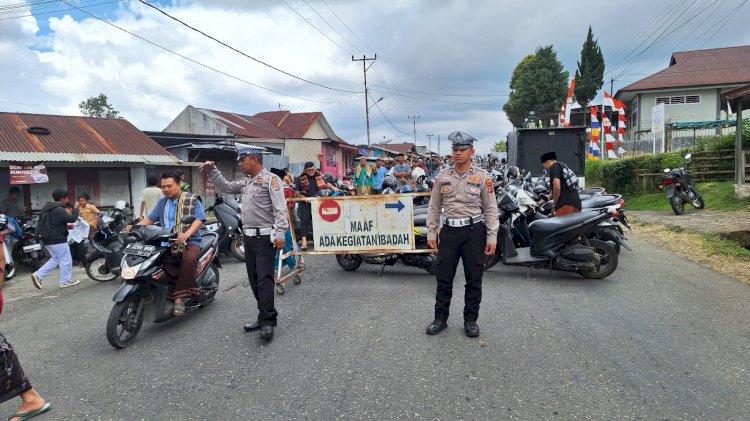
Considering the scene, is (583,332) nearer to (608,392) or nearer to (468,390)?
(608,392)

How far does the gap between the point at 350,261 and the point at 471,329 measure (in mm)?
3168

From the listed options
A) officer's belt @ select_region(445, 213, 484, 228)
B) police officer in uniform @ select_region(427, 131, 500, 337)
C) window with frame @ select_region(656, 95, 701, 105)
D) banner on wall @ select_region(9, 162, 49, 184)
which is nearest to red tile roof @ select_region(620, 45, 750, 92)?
window with frame @ select_region(656, 95, 701, 105)

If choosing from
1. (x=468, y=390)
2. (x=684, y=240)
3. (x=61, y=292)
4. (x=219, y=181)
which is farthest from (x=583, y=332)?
(x=61, y=292)

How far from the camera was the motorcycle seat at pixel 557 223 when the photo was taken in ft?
19.5

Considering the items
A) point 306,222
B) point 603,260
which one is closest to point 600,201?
point 603,260

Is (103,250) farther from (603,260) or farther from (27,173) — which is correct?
(603,260)

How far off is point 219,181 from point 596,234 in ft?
16.6

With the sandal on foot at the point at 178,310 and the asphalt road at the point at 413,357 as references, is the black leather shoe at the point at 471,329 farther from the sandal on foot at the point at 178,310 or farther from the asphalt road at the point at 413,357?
the sandal on foot at the point at 178,310

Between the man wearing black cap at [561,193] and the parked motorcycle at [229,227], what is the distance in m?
5.14

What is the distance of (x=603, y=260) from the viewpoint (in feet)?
19.8

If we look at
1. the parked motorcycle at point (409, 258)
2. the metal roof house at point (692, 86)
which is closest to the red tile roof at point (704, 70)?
the metal roof house at point (692, 86)

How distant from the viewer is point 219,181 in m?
4.59

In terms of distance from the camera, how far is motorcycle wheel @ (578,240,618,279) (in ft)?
19.6

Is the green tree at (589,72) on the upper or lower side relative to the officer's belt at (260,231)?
upper
